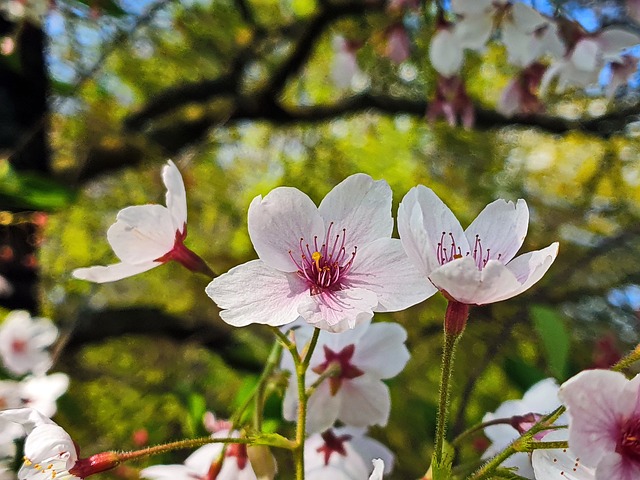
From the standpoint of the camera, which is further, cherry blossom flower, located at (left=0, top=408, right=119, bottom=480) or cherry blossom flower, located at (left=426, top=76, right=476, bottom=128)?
cherry blossom flower, located at (left=426, top=76, right=476, bottom=128)

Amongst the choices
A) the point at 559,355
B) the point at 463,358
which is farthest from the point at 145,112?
the point at 559,355

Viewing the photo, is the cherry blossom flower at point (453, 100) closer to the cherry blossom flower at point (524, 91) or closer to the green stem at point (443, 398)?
the cherry blossom flower at point (524, 91)

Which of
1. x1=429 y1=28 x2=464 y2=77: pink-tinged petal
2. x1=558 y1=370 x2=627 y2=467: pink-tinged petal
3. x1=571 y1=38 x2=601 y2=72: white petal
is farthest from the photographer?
x1=429 y1=28 x2=464 y2=77: pink-tinged petal

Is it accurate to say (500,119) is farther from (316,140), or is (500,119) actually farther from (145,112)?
(145,112)

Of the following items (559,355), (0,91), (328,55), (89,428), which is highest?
(328,55)

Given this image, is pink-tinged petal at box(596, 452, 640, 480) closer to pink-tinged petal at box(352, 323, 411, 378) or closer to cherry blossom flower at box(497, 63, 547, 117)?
pink-tinged petal at box(352, 323, 411, 378)

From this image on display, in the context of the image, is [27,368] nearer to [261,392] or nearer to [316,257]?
[261,392]

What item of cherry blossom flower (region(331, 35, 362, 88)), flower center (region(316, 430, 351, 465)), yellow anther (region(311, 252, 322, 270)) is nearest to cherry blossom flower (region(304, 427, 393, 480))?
flower center (region(316, 430, 351, 465))
